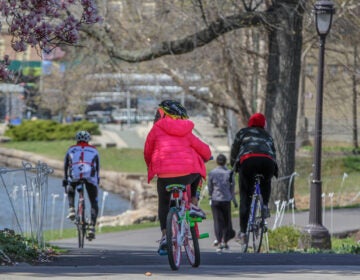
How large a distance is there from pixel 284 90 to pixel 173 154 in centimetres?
1332

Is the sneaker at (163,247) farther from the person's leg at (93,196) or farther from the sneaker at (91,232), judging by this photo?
the sneaker at (91,232)

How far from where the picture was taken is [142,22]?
29.8 metres

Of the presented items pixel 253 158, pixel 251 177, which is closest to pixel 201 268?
pixel 253 158

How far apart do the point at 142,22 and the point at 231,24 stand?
8221mm

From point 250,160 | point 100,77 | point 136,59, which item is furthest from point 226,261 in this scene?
point 100,77

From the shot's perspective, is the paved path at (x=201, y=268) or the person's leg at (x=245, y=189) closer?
the paved path at (x=201, y=268)

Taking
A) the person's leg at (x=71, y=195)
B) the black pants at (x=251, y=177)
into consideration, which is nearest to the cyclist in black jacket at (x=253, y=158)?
the black pants at (x=251, y=177)

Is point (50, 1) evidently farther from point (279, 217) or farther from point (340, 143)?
point (340, 143)

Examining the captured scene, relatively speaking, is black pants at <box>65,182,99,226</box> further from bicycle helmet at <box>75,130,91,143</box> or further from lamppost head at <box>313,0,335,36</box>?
lamppost head at <box>313,0,335,36</box>

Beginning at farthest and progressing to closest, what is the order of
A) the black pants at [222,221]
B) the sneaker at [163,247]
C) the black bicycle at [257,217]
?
the black pants at [222,221], the black bicycle at [257,217], the sneaker at [163,247]

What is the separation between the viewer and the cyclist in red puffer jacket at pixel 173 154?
10344 mm

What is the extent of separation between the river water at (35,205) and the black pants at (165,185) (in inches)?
80.9

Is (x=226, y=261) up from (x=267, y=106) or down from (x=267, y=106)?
down

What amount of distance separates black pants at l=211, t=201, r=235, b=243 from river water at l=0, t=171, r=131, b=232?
2.67 metres
